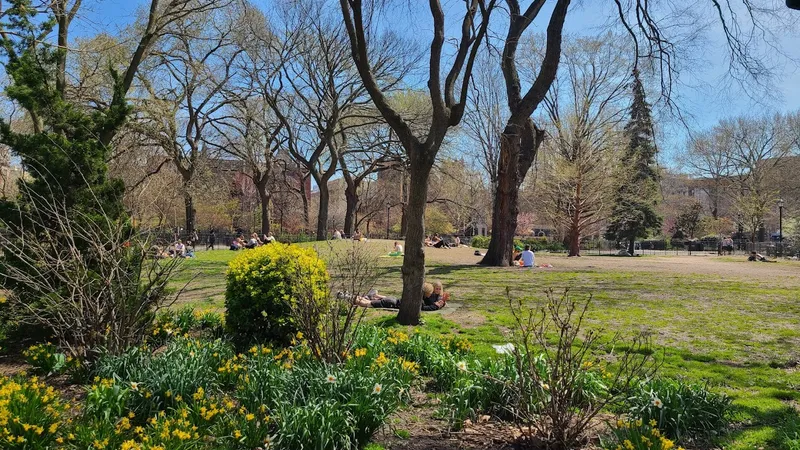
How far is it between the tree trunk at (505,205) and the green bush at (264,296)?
33.2 feet

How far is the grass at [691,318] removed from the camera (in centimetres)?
450

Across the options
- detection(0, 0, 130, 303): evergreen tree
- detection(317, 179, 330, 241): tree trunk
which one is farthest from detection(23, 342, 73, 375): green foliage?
detection(317, 179, 330, 241): tree trunk

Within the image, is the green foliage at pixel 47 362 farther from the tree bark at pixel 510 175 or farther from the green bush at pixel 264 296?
the tree bark at pixel 510 175

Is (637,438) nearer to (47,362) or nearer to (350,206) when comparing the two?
(47,362)

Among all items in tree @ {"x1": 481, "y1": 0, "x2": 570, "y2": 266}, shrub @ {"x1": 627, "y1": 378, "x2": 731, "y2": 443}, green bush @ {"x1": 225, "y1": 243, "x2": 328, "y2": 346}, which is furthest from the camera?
tree @ {"x1": 481, "y1": 0, "x2": 570, "y2": 266}

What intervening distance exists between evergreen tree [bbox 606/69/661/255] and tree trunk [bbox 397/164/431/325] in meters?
19.8

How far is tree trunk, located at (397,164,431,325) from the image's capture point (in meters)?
7.28

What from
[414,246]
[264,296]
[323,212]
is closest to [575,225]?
[323,212]

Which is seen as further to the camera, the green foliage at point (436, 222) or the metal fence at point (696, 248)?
the green foliage at point (436, 222)

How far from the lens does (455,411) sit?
3.80 m

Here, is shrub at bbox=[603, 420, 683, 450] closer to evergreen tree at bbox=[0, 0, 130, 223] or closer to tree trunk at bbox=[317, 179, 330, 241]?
evergreen tree at bbox=[0, 0, 130, 223]

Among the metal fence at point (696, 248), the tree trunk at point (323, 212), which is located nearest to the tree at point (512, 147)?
the tree trunk at point (323, 212)

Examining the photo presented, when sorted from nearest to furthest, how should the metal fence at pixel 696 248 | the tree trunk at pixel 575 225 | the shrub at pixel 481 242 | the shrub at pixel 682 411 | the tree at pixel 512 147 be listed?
the shrub at pixel 682 411
the tree at pixel 512 147
the tree trunk at pixel 575 225
the metal fence at pixel 696 248
the shrub at pixel 481 242

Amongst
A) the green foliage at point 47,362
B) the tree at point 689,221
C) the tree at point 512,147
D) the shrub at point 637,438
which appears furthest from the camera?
the tree at point 689,221
